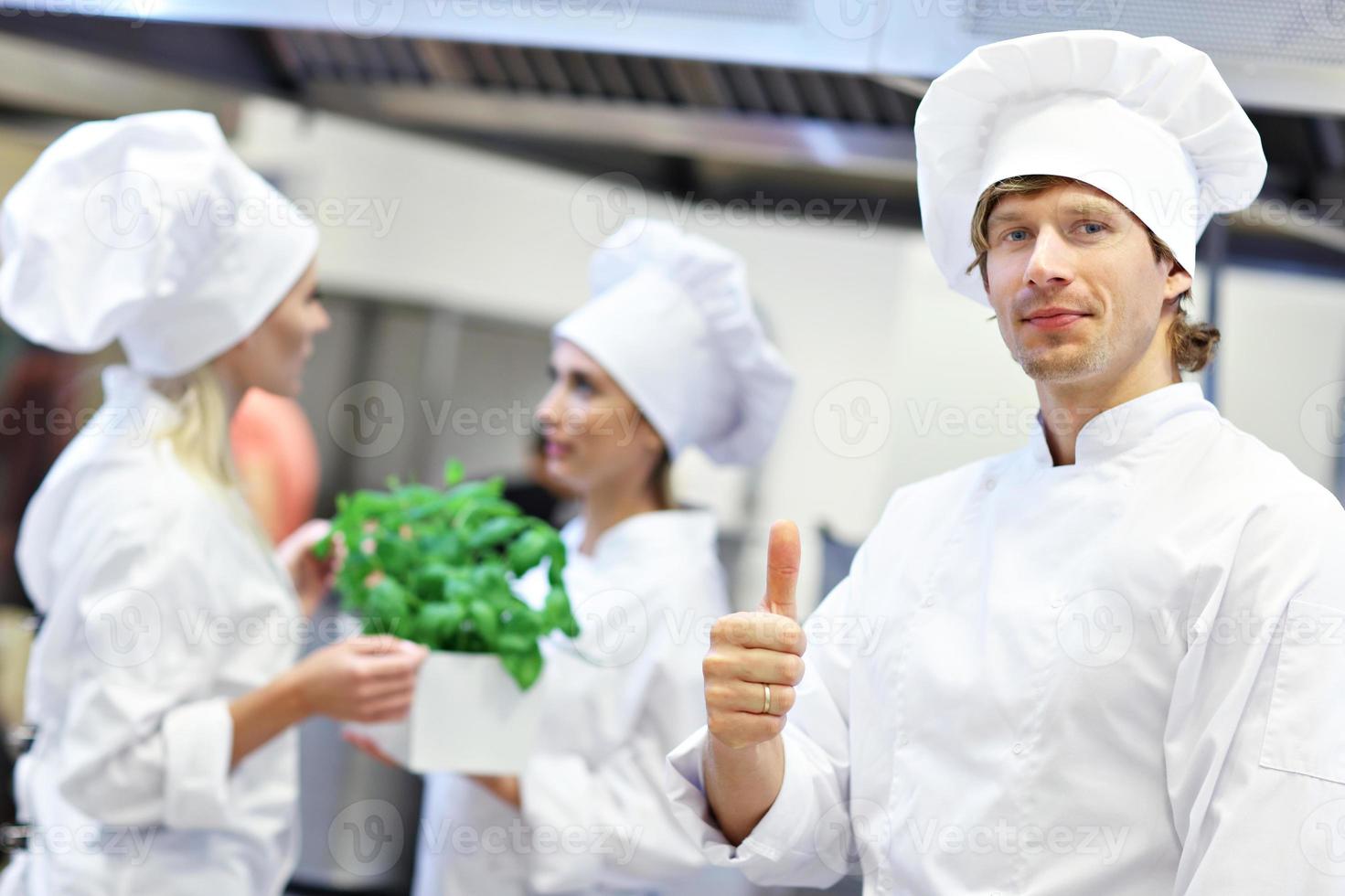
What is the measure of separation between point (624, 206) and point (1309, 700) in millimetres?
1640

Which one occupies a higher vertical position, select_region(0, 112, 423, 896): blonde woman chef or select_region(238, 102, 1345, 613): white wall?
select_region(238, 102, 1345, 613): white wall

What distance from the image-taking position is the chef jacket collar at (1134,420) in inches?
43.9

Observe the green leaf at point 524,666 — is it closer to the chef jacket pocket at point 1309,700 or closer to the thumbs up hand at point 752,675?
the thumbs up hand at point 752,675

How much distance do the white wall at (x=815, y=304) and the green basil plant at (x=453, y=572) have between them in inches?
25.0

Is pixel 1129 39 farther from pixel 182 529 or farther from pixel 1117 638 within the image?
pixel 182 529

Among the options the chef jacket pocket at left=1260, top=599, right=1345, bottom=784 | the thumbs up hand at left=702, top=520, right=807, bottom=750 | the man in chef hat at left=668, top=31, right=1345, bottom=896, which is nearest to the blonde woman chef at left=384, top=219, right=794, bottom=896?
the man in chef hat at left=668, top=31, right=1345, bottom=896

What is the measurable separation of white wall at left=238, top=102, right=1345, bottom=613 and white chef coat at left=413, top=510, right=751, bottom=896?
1.34 feet

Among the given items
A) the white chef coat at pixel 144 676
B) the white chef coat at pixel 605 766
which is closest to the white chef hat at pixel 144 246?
the white chef coat at pixel 144 676

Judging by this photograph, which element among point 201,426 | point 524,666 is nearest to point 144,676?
point 201,426

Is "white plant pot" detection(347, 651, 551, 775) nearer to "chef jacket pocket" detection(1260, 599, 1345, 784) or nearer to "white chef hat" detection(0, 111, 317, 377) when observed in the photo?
"white chef hat" detection(0, 111, 317, 377)

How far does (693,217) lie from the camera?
7.52 ft

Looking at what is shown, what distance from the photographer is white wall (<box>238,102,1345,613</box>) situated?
72.7 inches

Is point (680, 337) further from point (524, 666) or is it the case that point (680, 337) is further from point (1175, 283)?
point (1175, 283)

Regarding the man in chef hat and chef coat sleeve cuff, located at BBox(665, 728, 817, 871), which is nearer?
the man in chef hat
